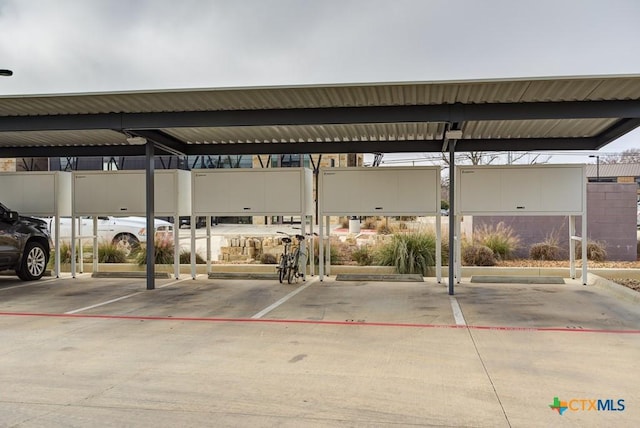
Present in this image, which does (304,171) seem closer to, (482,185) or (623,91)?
(482,185)

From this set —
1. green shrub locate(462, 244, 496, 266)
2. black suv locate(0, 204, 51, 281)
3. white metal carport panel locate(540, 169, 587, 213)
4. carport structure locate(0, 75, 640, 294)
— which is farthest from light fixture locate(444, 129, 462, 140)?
black suv locate(0, 204, 51, 281)

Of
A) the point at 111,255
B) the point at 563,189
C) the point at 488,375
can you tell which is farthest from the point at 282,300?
the point at 111,255

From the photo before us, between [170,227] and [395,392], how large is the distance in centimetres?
1290

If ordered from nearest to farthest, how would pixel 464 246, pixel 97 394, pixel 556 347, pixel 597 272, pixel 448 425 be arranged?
pixel 448 425 < pixel 97 394 < pixel 556 347 < pixel 597 272 < pixel 464 246

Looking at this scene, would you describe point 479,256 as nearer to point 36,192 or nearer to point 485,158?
point 36,192

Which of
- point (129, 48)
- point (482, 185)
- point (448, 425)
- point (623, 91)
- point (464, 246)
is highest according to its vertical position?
point (129, 48)

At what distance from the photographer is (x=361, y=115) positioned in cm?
824

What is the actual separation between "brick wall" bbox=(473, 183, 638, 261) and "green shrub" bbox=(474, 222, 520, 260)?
0.46 meters

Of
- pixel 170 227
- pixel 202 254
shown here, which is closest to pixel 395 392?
pixel 202 254

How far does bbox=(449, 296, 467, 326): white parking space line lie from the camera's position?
277 inches

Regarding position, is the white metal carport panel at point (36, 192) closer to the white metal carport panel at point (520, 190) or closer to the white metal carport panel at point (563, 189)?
the white metal carport panel at point (520, 190)

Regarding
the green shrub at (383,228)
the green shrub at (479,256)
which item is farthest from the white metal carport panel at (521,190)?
the green shrub at (383,228)

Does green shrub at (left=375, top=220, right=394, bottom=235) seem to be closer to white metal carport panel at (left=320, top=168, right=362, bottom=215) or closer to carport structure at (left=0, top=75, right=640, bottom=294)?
carport structure at (left=0, top=75, right=640, bottom=294)

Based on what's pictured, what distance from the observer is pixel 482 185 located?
10500mm
